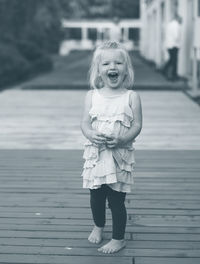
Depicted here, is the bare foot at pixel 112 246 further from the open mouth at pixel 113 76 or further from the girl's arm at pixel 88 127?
the open mouth at pixel 113 76

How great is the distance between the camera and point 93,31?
7081 cm

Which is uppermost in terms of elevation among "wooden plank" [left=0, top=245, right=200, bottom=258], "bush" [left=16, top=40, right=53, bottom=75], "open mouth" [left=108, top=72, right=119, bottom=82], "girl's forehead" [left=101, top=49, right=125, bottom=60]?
"girl's forehead" [left=101, top=49, right=125, bottom=60]

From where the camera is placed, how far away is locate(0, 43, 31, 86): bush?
62.0 feet

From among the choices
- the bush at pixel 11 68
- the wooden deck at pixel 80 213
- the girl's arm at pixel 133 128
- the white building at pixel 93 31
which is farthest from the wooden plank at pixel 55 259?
the white building at pixel 93 31

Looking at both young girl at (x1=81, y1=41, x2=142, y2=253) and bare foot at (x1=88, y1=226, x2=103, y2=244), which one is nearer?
young girl at (x1=81, y1=41, x2=142, y2=253)

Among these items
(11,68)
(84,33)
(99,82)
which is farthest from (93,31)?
(99,82)

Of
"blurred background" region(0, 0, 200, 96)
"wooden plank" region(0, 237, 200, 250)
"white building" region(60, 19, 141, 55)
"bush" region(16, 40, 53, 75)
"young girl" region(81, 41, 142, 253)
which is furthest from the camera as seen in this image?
"white building" region(60, 19, 141, 55)

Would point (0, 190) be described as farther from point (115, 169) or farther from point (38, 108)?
point (38, 108)

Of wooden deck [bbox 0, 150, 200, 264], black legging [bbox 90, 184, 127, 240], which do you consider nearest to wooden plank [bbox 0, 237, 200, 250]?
wooden deck [bbox 0, 150, 200, 264]

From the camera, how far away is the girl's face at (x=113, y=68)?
12.1ft

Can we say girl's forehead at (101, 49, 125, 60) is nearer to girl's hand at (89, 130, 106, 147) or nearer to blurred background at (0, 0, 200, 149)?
girl's hand at (89, 130, 106, 147)

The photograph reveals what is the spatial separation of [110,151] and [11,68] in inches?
641

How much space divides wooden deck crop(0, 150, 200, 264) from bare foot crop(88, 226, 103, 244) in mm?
42

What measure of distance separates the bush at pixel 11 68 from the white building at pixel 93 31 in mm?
45169
